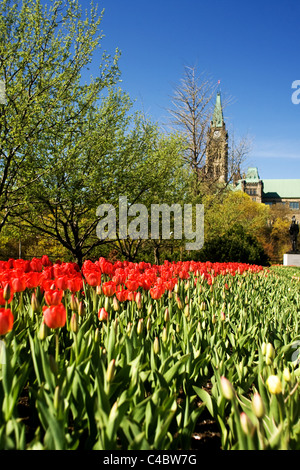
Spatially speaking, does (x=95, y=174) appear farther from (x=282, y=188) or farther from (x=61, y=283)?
(x=282, y=188)

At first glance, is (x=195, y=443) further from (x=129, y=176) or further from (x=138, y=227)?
(x=138, y=227)

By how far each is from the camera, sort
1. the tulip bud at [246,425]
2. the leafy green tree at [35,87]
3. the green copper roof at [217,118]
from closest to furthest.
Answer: the tulip bud at [246,425]
the leafy green tree at [35,87]
the green copper roof at [217,118]

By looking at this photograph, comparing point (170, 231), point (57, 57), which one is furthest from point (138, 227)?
point (57, 57)

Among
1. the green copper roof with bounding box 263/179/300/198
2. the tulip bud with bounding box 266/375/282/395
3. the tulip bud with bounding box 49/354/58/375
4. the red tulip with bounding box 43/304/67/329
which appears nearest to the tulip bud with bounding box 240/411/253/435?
the tulip bud with bounding box 266/375/282/395

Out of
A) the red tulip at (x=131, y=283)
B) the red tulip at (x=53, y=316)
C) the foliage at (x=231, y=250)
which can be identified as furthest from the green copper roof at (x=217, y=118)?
the red tulip at (x=53, y=316)

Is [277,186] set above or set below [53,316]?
above

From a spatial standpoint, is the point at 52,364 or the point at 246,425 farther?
the point at 52,364

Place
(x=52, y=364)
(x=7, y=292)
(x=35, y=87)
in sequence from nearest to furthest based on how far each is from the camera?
(x=52, y=364) → (x=7, y=292) → (x=35, y=87)

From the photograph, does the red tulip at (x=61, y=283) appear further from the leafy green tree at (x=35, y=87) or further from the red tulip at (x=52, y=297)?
the leafy green tree at (x=35, y=87)

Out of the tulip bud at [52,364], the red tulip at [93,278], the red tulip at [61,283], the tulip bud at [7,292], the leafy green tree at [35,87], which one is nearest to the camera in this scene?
the tulip bud at [52,364]

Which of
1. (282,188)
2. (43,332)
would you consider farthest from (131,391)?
(282,188)

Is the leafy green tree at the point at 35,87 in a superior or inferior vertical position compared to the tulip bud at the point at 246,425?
superior

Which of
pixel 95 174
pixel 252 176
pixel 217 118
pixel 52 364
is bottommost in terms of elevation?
pixel 52 364

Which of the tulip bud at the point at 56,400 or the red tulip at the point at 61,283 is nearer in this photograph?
the tulip bud at the point at 56,400
